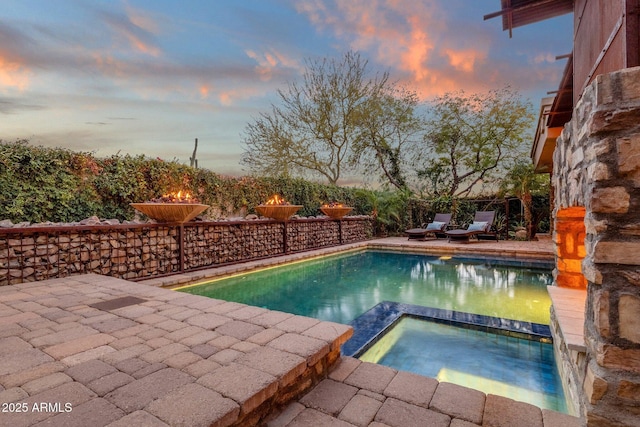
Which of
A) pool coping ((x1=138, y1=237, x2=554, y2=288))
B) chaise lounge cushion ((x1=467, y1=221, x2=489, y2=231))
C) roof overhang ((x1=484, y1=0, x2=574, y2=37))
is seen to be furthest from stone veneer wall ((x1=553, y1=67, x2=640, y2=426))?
chaise lounge cushion ((x1=467, y1=221, x2=489, y2=231))

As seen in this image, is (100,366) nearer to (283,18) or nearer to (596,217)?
(596,217)

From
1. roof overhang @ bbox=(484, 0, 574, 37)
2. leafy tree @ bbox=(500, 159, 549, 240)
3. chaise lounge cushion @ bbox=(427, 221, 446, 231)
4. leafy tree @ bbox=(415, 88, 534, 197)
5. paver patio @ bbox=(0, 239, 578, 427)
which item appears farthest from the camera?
leafy tree @ bbox=(415, 88, 534, 197)

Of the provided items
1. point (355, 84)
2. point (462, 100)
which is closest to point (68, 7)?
point (355, 84)

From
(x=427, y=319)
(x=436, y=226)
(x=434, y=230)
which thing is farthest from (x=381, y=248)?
(x=427, y=319)

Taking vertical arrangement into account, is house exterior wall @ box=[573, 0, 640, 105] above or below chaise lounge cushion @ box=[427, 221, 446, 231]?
above

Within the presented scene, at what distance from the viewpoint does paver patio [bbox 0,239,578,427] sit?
4.88 ft

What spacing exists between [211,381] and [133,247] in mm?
4531

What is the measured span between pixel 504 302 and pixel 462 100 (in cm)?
1278

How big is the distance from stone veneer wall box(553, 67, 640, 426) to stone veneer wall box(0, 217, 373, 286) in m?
5.93

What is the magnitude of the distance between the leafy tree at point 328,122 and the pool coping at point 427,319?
11417mm

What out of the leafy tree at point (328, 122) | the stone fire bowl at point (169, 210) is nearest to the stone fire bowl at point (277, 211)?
the stone fire bowl at point (169, 210)

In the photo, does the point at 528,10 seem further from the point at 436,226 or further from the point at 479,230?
the point at 436,226

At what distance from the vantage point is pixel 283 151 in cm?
1470

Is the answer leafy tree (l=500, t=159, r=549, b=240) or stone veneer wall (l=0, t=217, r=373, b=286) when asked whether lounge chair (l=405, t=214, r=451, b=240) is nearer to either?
leafy tree (l=500, t=159, r=549, b=240)
